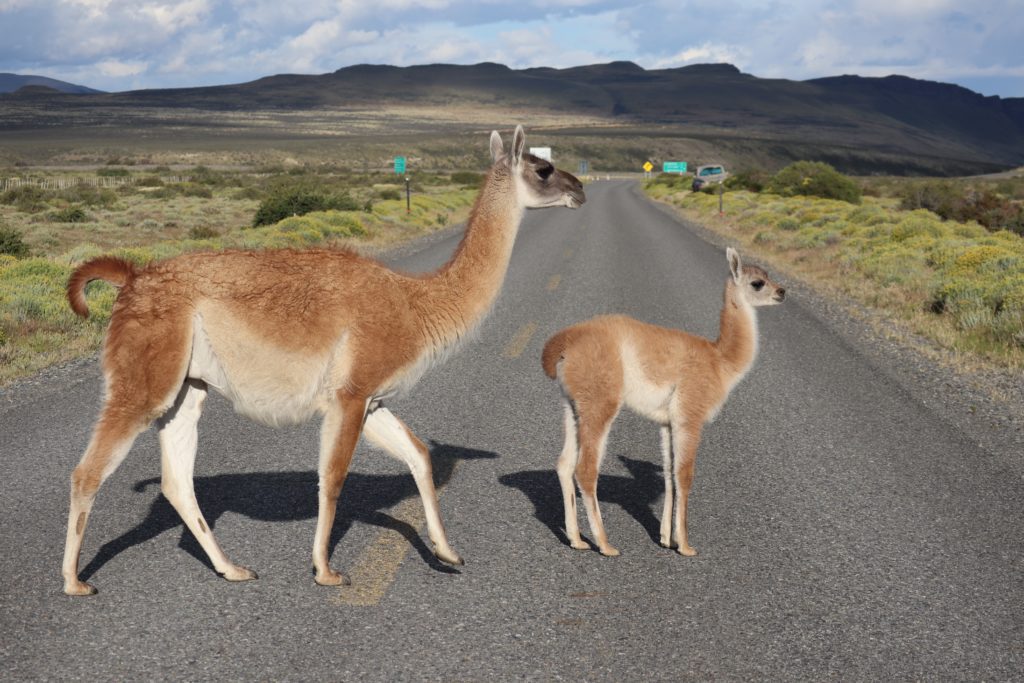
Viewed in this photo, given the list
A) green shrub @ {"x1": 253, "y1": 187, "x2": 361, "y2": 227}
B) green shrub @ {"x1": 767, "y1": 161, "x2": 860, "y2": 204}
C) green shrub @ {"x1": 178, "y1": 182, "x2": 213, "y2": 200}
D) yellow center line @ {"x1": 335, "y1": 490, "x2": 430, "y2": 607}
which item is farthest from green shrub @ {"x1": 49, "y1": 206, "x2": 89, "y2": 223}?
green shrub @ {"x1": 767, "y1": 161, "x2": 860, "y2": 204}

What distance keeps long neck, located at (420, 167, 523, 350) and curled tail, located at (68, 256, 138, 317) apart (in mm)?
1623

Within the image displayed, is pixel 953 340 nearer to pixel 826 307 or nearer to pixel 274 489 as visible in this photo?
pixel 826 307

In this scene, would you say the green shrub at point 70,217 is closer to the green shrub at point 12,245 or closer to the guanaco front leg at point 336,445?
the green shrub at point 12,245

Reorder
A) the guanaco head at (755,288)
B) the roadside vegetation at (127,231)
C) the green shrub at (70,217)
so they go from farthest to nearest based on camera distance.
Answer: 1. the green shrub at (70,217)
2. the roadside vegetation at (127,231)
3. the guanaco head at (755,288)

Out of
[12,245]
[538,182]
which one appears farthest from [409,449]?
[12,245]

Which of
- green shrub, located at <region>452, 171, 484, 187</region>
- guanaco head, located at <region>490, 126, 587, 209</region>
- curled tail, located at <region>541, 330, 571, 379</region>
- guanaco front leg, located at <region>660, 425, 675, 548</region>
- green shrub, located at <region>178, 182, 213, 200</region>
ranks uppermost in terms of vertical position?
guanaco head, located at <region>490, 126, 587, 209</region>

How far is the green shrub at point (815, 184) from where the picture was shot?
51062 mm

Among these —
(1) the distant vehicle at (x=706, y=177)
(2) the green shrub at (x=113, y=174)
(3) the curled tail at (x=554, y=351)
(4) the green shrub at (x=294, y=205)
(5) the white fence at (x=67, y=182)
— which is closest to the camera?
(3) the curled tail at (x=554, y=351)

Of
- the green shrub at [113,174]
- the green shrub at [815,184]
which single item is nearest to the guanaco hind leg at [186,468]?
the green shrub at [815,184]

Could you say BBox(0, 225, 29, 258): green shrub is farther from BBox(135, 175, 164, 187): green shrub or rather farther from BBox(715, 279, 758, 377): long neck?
BBox(135, 175, 164, 187): green shrub

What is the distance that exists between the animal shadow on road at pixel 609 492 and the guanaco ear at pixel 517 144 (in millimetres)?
2315

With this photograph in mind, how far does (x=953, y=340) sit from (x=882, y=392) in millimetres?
3310

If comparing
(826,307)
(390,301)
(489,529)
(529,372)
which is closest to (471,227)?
(390,301)

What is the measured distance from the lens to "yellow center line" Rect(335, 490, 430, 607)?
4.83m
